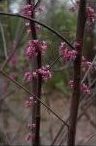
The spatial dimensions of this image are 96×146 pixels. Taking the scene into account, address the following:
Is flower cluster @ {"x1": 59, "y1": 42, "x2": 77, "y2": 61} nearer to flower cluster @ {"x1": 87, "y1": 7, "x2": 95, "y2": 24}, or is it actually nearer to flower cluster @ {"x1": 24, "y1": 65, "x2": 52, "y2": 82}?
flower cluster @ {"x1": 24, "y1": 65, "x2": 52, "y2": 82}

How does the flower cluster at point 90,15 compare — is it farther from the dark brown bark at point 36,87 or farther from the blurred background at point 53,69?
the dark brown bark at point 36,87

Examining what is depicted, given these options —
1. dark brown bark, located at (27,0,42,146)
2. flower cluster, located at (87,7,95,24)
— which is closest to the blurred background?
dark brown bark, located at (27,0,42,146)

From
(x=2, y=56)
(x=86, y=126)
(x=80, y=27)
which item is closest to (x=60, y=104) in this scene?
(x=86, y=126)

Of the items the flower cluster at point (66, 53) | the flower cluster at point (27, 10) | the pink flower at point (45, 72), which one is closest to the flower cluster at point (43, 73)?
the pink flower at point (45, 72)

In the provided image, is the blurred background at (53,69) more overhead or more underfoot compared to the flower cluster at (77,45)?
more underfoot

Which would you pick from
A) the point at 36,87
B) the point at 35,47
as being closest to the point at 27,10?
the point at 35,47

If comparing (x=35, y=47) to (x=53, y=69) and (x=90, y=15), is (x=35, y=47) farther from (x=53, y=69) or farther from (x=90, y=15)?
(x=90, y=15)
